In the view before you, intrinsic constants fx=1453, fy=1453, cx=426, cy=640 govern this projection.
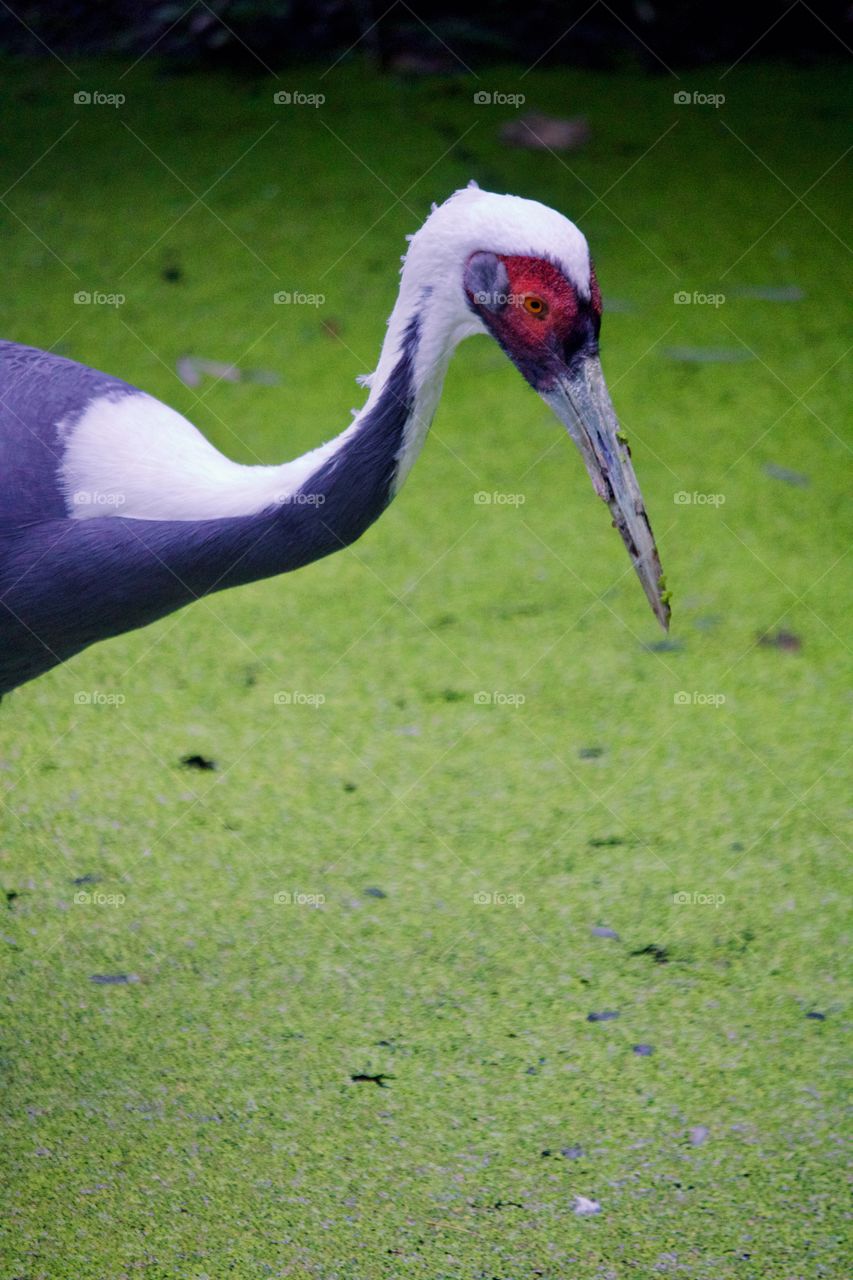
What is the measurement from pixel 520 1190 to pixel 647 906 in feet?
1.97

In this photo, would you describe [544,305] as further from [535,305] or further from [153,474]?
[153,474]

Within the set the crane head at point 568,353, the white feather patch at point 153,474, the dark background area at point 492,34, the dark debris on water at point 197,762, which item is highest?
the dark background area at point 492,34

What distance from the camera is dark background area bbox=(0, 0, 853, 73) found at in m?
4.62

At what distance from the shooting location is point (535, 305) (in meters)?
1.72

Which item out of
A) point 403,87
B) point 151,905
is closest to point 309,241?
point 403,87

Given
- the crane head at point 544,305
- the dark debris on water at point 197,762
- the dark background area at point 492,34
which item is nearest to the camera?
the crane head at point 544,305

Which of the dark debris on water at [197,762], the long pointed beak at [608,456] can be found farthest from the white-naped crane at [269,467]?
the dark debris on water at [197,762]

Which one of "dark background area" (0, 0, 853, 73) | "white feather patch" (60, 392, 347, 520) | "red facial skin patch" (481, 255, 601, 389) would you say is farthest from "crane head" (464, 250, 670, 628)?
"dark background area" (0, 0, 853, 73)

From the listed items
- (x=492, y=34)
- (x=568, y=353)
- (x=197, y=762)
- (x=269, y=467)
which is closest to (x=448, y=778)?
(x=197, y=762)

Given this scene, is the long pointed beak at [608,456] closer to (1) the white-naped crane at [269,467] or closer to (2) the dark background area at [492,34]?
(1) the white-naped crane at [269,467]

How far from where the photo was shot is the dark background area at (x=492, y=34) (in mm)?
4621

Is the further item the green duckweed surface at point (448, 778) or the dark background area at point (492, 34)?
the dark background area at point (492, 34)

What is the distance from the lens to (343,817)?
2.48 meters

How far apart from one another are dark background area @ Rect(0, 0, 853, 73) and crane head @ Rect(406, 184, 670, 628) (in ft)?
10.4
